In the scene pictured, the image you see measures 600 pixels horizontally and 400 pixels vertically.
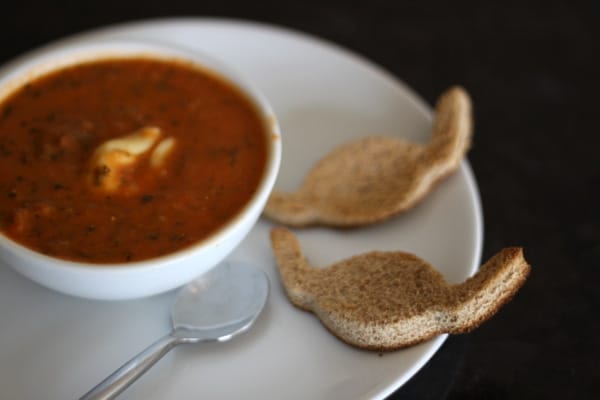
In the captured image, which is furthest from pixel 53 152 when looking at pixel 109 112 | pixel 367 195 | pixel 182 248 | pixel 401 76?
pixel 401 76

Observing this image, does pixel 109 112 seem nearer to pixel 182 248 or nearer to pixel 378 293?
pixel 182 248

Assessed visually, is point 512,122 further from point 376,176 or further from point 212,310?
point 212,310

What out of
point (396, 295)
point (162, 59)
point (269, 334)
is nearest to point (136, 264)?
point (269, 334)

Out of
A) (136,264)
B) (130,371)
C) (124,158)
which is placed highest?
(124,158)

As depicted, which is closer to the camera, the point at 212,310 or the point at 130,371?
the point at 130,371

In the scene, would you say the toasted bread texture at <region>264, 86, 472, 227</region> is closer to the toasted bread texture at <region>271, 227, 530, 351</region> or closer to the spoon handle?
the toasted bread texture at <region>271, 227, 530, 351</region>

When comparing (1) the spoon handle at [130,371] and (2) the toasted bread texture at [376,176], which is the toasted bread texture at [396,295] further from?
(1) the spoon handle at [130,371]

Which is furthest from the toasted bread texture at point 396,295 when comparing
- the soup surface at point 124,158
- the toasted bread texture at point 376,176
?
the soup surface at point 124,158
